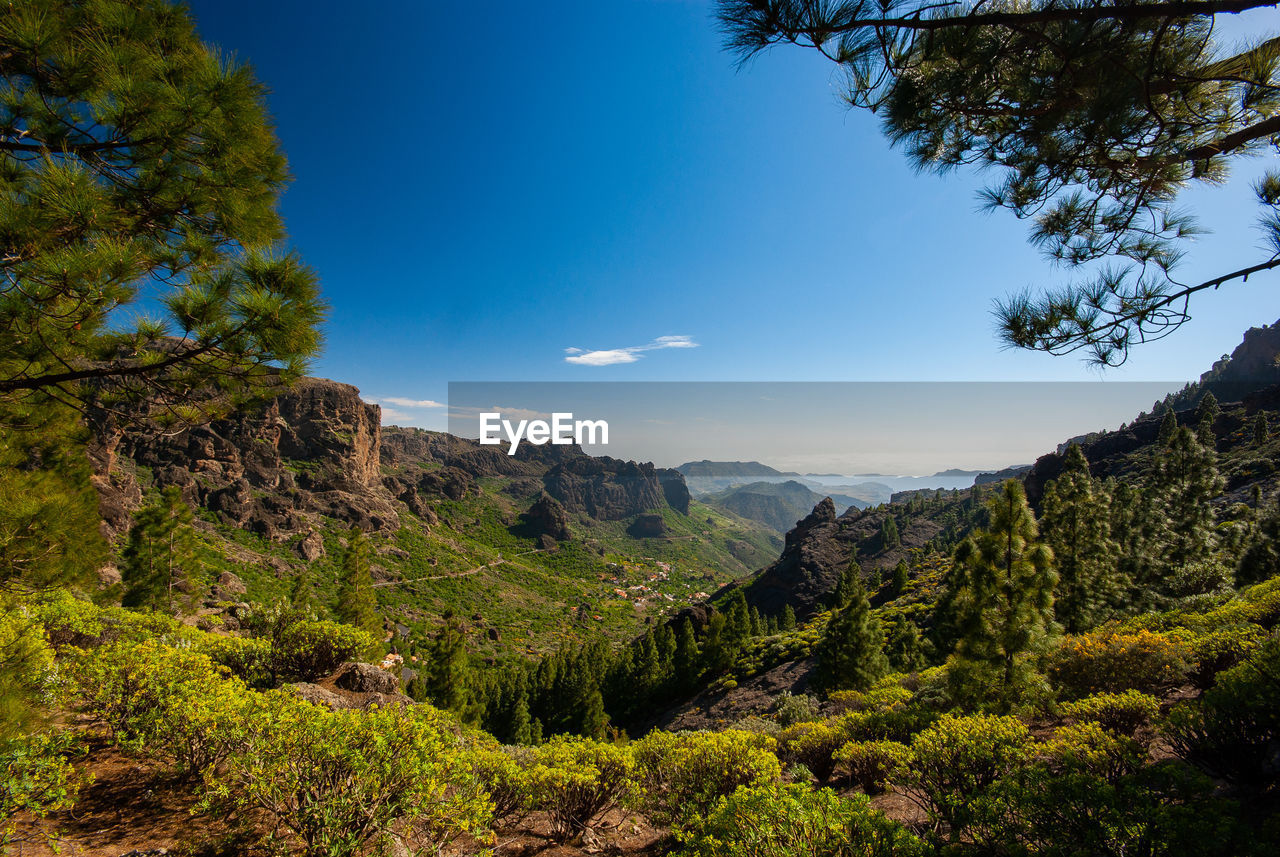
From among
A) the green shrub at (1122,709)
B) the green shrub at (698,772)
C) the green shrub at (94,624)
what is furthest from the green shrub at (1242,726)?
the green shrub at (94,624)

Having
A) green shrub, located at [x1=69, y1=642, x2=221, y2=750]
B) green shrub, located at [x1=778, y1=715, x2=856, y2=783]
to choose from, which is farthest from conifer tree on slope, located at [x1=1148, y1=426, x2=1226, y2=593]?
green shrub, located at [x1=69, y1=642, x2=221, y2=750]

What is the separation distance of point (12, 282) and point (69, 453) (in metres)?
19.8

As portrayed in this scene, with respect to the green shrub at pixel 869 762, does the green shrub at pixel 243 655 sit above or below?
above

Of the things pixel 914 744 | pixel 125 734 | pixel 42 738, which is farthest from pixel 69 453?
pixel 914 744

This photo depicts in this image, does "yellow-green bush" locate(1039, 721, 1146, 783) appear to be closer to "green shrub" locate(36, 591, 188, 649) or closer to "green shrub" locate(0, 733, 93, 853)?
"green shrub" locate(0, 733, 93, 853)

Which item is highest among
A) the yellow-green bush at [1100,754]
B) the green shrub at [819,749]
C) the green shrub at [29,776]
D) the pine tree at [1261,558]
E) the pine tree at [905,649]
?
the green shrub at [29,776]

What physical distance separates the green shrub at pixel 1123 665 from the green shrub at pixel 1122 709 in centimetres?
195

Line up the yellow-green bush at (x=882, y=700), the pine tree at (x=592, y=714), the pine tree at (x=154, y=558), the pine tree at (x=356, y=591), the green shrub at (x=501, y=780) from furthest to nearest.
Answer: the pine tree at (x=592, y=714) < the pine tree at (x=356, y=591) < the pine tree at (x=154, y=558) < the yellow-green bush at (x=882, y=700) < the green shrub at (x=501, y=780)

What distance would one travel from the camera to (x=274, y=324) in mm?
4082

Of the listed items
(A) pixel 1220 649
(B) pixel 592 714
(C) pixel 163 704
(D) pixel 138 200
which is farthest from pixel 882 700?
(B) pixel 592 714

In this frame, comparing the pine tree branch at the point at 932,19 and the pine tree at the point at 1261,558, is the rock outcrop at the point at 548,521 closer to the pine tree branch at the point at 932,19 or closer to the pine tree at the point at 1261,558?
the pine tree at the point at 1261,558

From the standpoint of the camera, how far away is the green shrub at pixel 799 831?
3.66 m

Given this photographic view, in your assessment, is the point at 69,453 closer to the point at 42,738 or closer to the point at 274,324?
the point at 42,738

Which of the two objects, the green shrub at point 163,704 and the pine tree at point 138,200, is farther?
the green shrub at point 163,704
